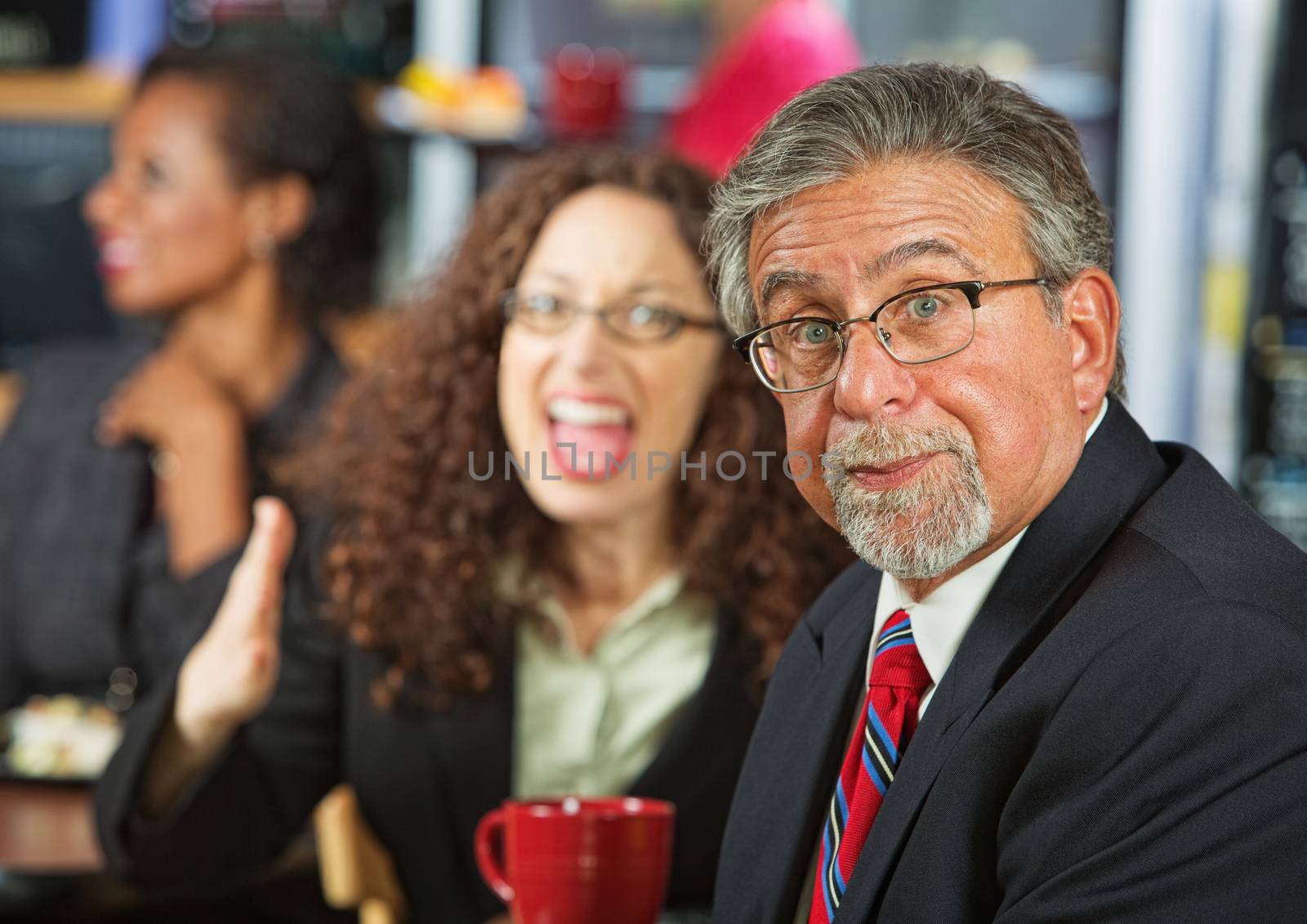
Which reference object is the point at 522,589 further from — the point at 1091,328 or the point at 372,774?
the point at 1091,328

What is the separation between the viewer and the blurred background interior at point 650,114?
294cm

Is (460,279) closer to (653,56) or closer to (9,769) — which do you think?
(9,769)

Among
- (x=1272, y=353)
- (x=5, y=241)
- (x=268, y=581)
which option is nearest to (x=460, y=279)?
(x=268, y=581)

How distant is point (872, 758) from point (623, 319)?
2.08ft

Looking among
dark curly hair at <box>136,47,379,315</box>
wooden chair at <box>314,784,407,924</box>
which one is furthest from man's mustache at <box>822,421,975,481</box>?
dark curly hair at <box>136,47,379,315</box>

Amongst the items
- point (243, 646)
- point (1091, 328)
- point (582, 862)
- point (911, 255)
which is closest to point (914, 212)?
point (911, 255)

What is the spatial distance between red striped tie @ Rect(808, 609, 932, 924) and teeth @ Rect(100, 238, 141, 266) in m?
2.13

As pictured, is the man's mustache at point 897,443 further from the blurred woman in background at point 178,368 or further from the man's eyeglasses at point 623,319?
the blurred woman in background at point 178,368

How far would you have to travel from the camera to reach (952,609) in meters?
0.79

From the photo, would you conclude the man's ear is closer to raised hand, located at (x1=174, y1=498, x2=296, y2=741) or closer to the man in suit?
the man in suit

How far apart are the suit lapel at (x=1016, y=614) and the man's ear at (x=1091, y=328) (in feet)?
0.09

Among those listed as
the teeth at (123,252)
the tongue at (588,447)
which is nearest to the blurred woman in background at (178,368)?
the teeth at (123,252)

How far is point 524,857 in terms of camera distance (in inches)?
35.9

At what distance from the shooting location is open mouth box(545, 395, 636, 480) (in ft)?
4.31
